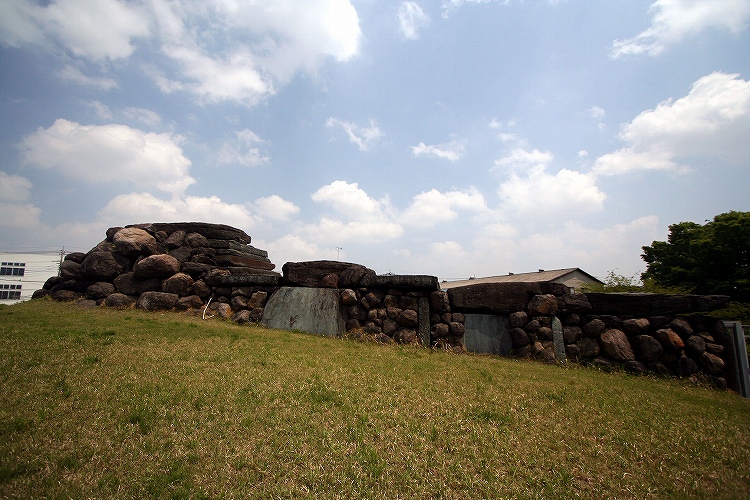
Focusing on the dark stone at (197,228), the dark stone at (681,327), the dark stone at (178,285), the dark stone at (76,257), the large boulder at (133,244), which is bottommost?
the dark stone at (681,327)

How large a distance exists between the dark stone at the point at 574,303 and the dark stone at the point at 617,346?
0.75m

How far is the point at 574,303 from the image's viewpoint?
9.16 metres

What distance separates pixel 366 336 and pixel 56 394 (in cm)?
707

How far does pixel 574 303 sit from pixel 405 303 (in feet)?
14.5

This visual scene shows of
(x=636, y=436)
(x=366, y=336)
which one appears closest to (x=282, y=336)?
(x=366, y=336)

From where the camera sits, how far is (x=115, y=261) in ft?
43.7

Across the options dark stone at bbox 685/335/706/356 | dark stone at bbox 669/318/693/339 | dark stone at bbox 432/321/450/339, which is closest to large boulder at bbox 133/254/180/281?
dark stone at bbox 432/321/450/339

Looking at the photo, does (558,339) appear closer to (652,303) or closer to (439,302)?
(652,303)

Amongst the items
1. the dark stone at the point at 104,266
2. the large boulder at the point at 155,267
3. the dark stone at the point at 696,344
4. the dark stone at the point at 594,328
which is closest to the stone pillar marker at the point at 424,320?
the dark stone at the point at 594,328

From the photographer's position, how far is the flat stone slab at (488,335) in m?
9.62

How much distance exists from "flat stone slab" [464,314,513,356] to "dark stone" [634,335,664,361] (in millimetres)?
2839

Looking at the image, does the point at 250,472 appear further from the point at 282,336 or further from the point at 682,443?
the point at 282,336

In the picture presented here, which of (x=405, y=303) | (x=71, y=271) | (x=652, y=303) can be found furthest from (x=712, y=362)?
(x=71, y=271)

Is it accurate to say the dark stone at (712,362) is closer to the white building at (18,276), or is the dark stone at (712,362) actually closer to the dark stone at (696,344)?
the dark stone at (696,344)
